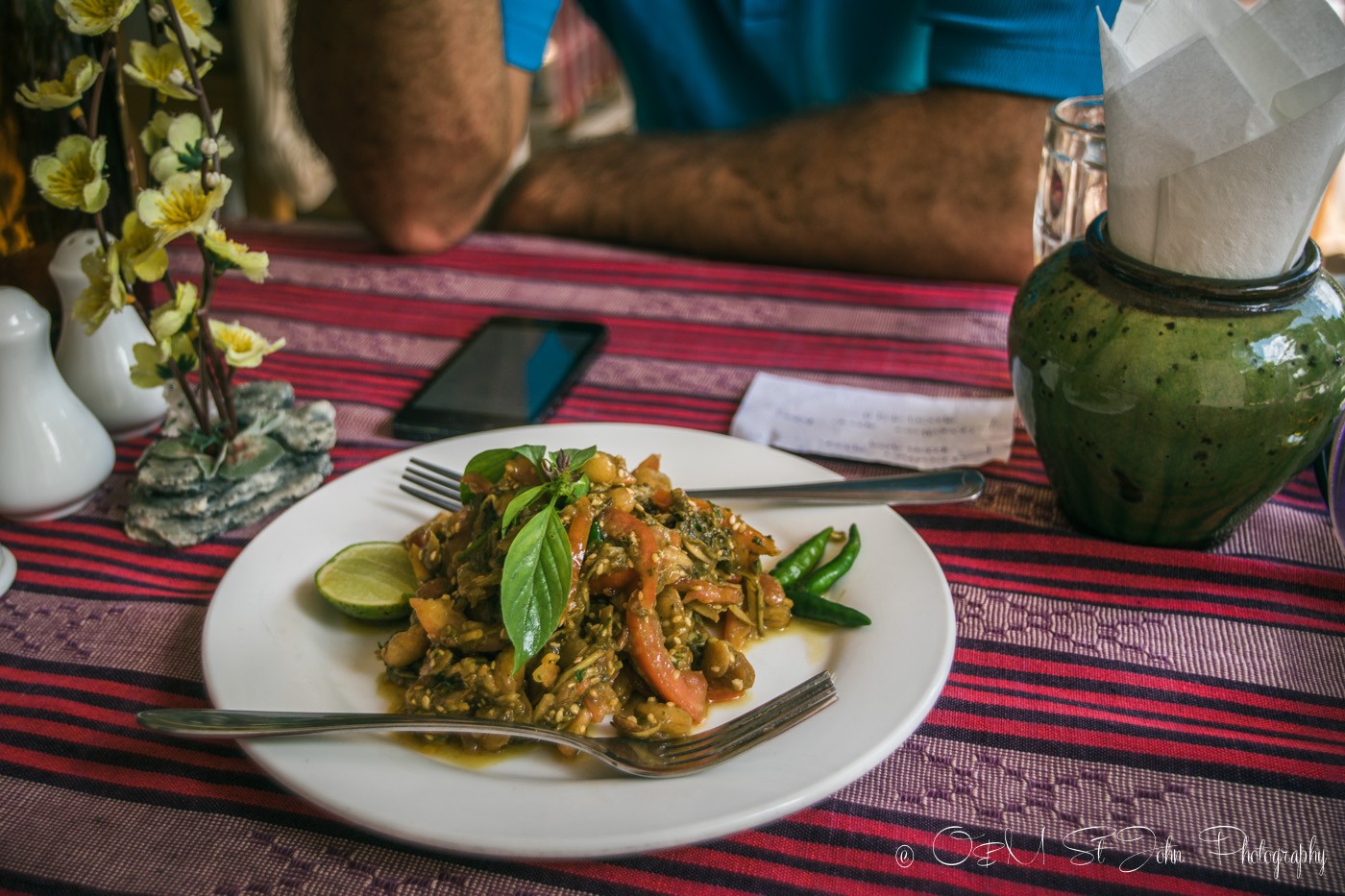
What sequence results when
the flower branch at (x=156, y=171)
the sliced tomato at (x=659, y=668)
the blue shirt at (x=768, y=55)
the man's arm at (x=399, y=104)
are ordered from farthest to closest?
the blue shirt at (x=768, y=55) < the man's arm at (x=399, y=104) < the flower branch at (x=156, y=171) < the sliced tomato at (x=659, y=668)

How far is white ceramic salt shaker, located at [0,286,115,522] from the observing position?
1.08 meters

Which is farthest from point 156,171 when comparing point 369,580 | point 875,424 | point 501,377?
point 875,424

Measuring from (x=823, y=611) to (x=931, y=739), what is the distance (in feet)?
0.50

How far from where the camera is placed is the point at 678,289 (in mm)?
1834

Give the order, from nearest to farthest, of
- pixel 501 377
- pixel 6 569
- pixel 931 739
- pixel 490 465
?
1. pixel 931 739
2. pixel 490 465
3. pixel 6 569
4. pixel 501 377

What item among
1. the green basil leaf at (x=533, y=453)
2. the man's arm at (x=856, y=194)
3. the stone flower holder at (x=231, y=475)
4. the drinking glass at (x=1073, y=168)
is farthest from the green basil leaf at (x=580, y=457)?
the man's arm at (x=856, y=194)

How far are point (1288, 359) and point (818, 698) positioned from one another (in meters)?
0.55

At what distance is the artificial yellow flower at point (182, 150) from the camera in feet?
3.26

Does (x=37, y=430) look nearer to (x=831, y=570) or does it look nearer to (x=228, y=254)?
(x=228, y=254)

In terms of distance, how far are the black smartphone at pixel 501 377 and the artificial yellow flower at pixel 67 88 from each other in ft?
1.78

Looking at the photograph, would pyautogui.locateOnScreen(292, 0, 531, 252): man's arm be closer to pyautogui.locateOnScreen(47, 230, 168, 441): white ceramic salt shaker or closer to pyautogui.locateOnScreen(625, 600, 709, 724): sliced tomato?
pyautogui.locateOnScreen(47, 230, 168, 441): white ceramic salt shaker

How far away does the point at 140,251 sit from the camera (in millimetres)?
995

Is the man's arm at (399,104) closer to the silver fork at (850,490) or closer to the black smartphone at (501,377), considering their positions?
the black smartphone at (501,377)

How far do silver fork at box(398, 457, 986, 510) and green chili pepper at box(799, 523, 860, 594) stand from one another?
86 mm
